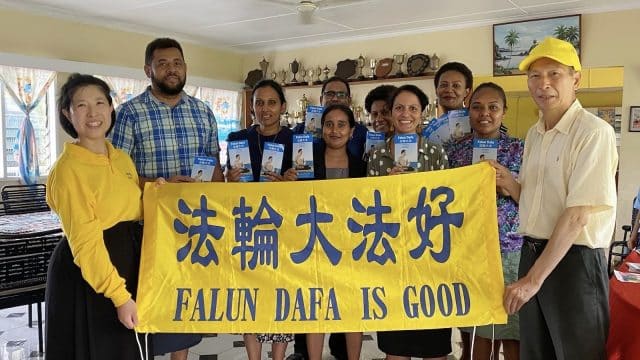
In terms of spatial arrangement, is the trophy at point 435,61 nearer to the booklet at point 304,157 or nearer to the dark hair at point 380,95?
the dark hair at point 380,95

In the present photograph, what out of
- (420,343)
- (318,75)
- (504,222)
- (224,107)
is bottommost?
(420,343)

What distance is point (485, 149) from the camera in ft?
6.77

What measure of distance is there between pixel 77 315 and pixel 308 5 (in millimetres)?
3493

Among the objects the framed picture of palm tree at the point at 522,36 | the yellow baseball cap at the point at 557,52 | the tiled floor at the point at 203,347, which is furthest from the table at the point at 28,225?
the framed picture of palm tree at the point at 522,36

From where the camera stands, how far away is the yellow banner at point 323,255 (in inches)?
72.3

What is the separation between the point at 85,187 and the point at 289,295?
0.83m

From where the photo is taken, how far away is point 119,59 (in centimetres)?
588

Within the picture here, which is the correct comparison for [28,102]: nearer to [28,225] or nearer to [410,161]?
[28,225]

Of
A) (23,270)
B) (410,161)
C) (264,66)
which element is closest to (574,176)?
(410,161)

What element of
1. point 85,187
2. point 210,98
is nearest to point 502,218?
point 85,187

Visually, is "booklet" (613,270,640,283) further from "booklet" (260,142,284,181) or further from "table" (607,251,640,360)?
"booklet" (260,142,284,181)

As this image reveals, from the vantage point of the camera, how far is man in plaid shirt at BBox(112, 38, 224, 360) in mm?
2318

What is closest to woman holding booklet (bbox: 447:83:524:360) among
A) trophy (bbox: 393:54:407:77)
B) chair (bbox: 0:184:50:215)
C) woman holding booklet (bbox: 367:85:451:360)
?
woman holding booklet (bbox: 367:85:451:360)

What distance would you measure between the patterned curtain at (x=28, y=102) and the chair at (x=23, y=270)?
2.68 m
